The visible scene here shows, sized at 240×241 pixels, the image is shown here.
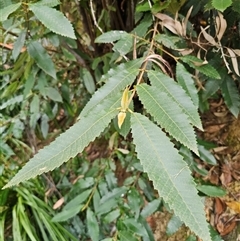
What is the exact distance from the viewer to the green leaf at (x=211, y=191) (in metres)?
0.92

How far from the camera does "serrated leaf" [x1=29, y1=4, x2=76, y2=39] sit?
640mm

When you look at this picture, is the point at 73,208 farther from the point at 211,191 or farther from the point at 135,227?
the point at 211,191

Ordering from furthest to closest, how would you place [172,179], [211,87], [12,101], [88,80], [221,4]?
[12,101] → [88,80] → [211,87] → [221,4] → [172,179]

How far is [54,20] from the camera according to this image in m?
0.65

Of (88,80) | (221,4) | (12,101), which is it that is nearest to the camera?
(221,4)

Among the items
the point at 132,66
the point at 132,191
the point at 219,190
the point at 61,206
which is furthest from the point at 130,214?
the point at 132,66

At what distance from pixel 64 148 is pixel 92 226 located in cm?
60

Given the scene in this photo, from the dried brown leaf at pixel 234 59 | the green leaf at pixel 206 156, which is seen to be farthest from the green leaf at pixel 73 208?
the dried brown leaf at pixel 234 59

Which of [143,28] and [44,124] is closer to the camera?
[143,28]

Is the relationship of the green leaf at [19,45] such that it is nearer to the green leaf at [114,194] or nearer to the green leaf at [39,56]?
the green leaf at [39,56]

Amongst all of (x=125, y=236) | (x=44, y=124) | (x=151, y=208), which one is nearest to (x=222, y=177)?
(x=151, y=208)

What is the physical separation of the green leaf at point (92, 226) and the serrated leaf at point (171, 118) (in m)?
0.61

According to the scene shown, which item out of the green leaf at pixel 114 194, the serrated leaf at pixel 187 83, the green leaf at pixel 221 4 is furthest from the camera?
the green leaf at pixel 114 194

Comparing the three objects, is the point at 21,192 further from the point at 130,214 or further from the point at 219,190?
the point at 219,190
